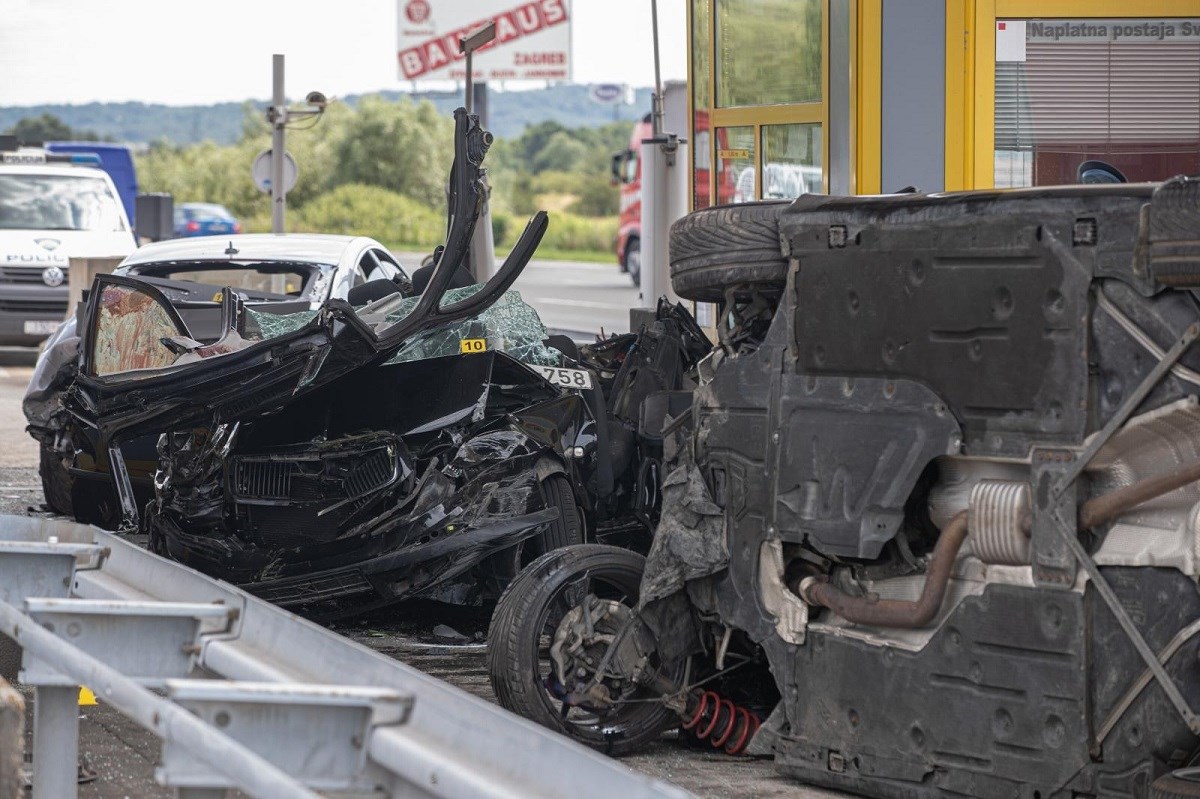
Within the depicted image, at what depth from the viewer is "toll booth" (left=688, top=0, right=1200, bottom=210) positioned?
25.6 feet

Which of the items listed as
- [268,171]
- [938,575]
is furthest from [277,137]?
[938,575]

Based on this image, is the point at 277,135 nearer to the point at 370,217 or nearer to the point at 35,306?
the point at 35,306

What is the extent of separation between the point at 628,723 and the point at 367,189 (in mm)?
60426

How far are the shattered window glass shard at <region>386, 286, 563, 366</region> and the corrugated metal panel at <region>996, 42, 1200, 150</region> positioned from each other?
258 cm

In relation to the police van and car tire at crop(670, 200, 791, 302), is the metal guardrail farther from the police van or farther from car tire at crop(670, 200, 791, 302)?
the police van

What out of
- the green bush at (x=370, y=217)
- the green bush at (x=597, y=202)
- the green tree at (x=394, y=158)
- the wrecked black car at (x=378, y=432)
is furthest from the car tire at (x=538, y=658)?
the green bush at (x=597, y=202)

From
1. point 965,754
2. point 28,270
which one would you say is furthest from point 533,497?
point 28,270

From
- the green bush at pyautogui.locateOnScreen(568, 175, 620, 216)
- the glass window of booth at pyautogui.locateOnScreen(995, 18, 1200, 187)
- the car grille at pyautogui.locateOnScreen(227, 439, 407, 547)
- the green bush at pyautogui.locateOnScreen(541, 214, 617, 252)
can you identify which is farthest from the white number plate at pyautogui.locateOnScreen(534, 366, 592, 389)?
the green bush at pyautogui.locateOnScreen(568, 175, 620, 216)

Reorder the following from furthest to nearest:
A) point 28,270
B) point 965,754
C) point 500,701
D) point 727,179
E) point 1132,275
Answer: point 28,270 < point 727,179 < point 500,701 < point 965,754 < point 1132,275

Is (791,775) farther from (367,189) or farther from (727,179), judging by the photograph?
(367,189)

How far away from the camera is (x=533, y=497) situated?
6.62 m

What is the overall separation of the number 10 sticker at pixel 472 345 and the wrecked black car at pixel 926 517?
1.84 metres

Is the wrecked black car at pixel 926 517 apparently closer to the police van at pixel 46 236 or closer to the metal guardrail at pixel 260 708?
the metal guardrail at pixel 260 708

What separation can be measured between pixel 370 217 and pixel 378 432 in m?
56.0
